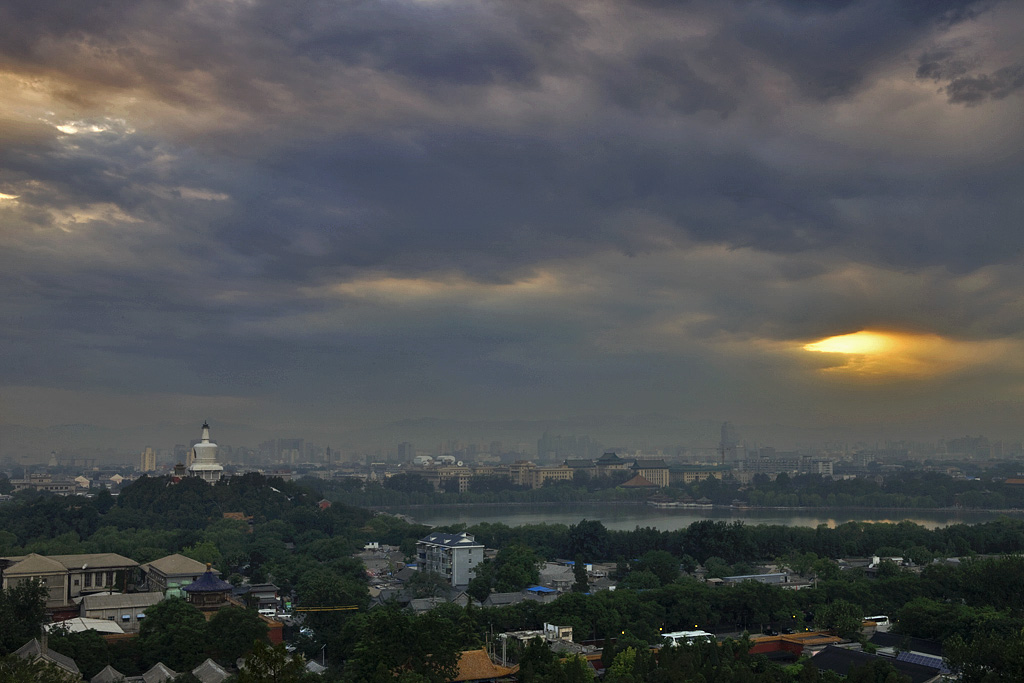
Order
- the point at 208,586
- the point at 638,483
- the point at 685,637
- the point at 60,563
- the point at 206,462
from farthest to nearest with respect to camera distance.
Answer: the point at 638,483, the point at 206,462, the point at 60,563, the point at 208,586, the point at 685,637

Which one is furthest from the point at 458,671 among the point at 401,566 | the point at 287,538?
the point at 287,538

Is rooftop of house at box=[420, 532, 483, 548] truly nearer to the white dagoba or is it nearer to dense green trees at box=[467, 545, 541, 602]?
dense green trees at box=[467, 545, 541, 602]

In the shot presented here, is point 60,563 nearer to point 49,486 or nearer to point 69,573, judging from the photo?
point 69,573

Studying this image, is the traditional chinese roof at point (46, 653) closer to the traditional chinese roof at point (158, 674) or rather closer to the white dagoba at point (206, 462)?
the traditional chinese roof at point (158, 674)

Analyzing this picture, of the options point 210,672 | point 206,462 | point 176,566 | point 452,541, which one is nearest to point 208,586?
point 176,566

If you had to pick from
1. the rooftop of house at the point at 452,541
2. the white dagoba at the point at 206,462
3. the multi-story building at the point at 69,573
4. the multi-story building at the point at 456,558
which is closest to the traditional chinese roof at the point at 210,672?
the multi-story building at the point at 69,573

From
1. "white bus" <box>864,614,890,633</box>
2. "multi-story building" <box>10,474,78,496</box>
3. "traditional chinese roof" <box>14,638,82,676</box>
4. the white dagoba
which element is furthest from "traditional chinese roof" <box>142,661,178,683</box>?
"multi-story building" <box>10,474,78,496</box>
